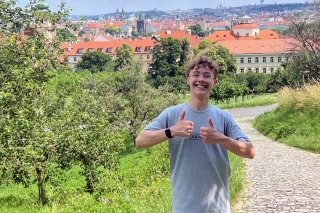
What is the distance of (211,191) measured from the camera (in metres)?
3.53

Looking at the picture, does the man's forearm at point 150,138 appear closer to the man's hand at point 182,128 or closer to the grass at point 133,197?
the man's hand at point 182,128

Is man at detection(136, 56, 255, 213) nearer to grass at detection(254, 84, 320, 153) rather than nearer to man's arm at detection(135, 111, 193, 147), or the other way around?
man's arm at detection(135, 111, 193, 147)

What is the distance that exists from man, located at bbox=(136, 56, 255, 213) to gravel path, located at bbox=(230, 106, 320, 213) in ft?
12.2

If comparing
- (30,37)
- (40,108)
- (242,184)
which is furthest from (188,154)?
(40,108)

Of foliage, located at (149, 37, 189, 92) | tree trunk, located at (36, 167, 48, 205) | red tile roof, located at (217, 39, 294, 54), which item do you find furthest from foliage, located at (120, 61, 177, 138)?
red tile roof, located at (217, 39, 294, 54)

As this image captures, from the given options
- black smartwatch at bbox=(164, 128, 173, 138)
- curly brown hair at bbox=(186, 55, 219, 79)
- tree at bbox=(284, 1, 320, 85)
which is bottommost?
tree at bbox=(284, 1, 320, 85)

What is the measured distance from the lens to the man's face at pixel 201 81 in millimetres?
3584

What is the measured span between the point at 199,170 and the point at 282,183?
576 centimetres

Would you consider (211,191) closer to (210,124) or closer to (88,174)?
(210,124)

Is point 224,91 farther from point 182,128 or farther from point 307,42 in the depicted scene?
point 182,128

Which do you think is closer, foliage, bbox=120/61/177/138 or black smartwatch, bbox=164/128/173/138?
black smartwatch, bbox=164/128/173/138

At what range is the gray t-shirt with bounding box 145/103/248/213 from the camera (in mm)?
3527

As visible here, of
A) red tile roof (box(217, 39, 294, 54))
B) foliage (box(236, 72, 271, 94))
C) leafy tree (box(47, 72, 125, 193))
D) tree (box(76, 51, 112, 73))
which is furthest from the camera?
red tile roof (box(217, 39, 294, 54))

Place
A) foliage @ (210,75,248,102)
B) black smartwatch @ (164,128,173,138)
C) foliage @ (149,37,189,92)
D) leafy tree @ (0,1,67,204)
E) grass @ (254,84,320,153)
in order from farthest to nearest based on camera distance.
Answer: foliage @ (149,37,189,92) < foliage @ (210,75,248,102) < grass @ (254,84,320,153) < leafy tree @ (0,1,67,204) < black smartwatch @ (164,128,173,138)
